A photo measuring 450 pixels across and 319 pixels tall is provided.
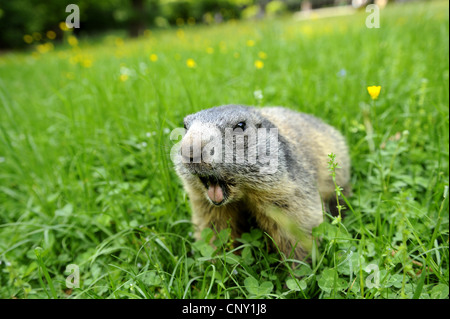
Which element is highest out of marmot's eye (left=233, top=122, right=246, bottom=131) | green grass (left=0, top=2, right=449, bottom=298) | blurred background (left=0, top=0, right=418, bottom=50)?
blurred background (left=0, top=0, right=418, bottom=50)

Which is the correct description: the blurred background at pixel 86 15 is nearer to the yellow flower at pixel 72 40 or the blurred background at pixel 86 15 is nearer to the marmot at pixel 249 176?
the yellow flower at pixel 72 40

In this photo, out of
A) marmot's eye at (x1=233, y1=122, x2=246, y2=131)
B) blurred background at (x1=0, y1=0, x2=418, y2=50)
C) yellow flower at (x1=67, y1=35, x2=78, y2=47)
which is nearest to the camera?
marmot's eye at (x1=233, y1=122, x2=246, y2=131)

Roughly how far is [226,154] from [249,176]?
0.22m

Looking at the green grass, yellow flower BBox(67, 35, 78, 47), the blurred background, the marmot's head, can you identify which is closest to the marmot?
the marmot's head

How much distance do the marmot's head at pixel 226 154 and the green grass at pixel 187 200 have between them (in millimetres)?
409

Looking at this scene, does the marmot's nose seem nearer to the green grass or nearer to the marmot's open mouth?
the marmot's open mouth

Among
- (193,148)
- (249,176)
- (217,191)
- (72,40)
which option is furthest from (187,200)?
(72,40)

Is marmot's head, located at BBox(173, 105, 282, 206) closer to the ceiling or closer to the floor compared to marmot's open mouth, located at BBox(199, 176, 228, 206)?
closer to the ceiling

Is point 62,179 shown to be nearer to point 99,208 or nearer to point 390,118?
point 99,208

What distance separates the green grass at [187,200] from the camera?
210cm

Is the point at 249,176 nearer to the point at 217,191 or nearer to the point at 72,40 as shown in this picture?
the point at 217,191

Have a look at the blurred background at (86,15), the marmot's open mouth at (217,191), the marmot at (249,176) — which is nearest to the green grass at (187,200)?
the marmot at (249,176)

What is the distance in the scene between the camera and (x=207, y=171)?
6.28 feet

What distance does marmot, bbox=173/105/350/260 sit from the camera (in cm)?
192
